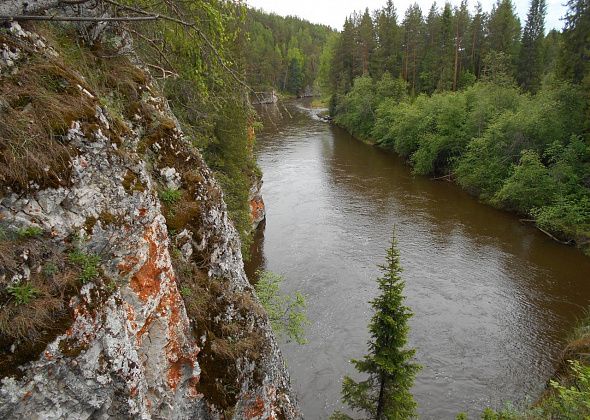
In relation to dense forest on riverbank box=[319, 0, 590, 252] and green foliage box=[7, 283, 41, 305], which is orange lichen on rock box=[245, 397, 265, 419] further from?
dense forest on riverbank box=[319, 0, 590, 252]

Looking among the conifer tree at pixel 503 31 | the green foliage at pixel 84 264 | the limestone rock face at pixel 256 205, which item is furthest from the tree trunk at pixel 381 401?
the conifer tree at pixel 503 31

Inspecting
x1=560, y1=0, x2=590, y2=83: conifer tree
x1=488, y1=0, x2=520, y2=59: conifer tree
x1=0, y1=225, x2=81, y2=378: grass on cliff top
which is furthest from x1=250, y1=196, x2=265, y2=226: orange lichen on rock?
x1=488, y1=0, x2=520, y2=59: conifer tree

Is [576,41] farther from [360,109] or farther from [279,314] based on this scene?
[279,314]

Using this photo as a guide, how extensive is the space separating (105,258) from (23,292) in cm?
103

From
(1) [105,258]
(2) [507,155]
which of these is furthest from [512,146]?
(1) [105,258]

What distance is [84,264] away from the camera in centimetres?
475

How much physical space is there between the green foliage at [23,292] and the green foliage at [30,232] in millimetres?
518

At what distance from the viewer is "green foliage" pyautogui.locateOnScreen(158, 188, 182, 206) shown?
6625 millimetres

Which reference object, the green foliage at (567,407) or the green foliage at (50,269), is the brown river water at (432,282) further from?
the green foliage at (50,269)

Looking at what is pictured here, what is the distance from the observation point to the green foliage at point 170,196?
6.62 meters

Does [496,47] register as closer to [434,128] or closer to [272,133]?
[434,128]

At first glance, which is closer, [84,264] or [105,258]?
[84,264]

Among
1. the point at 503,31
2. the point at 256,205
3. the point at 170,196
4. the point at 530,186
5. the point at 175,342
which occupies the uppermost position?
the point at 503,31

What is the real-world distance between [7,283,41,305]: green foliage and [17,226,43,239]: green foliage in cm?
52
